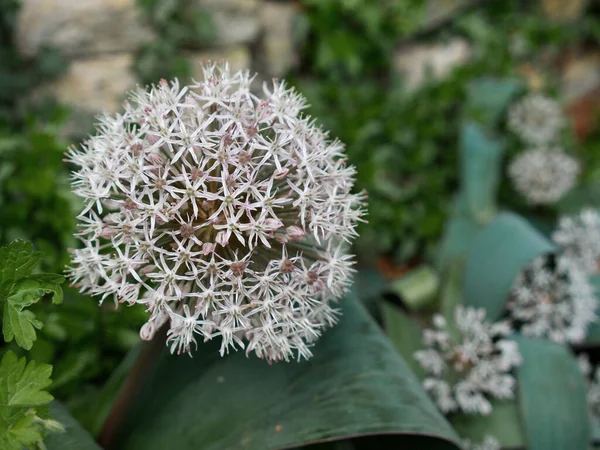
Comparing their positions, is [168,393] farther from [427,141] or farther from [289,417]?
[427,141]

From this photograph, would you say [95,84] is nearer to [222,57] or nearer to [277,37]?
[222,57]

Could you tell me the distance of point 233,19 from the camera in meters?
2.72

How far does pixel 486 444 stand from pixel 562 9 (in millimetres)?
3079

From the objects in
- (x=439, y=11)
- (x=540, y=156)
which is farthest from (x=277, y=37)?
(x=540, y=156)

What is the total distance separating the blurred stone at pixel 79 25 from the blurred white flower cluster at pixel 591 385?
231cm

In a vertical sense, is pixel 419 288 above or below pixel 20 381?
below

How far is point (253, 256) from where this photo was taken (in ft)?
3.76

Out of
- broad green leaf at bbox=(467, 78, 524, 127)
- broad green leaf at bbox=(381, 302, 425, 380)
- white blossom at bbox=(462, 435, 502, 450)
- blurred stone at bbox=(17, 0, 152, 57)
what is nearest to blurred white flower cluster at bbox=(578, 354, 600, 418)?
white blossom at bbox=(462, 435, 502, 450)

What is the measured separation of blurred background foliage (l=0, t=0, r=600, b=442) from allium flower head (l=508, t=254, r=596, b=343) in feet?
2.85

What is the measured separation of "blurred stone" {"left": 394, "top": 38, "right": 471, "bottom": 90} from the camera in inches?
128

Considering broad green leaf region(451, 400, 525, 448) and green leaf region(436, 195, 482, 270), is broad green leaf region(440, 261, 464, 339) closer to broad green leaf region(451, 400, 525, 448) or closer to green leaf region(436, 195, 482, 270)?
green leaf region(436, 195, 482, 270)

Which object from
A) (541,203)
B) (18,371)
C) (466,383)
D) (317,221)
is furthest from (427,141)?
(18,371)

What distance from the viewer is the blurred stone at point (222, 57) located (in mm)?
2672

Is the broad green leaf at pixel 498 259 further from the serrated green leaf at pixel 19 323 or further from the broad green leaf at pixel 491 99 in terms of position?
the serrated green leaf at pixel 19 323
